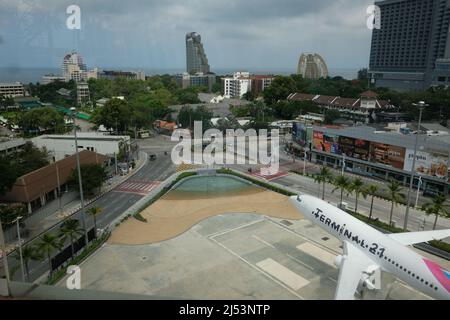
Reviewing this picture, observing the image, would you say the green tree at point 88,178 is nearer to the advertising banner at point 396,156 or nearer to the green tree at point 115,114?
the green tree at point 115,114

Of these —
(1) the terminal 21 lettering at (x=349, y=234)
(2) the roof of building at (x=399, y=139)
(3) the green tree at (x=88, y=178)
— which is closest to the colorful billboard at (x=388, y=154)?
(2) the roof of building at (x=399, y=139)

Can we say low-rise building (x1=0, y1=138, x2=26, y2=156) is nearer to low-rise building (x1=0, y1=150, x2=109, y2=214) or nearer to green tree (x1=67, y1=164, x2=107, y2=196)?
low-rise building (x1=0, y1=150, x2=109, y2=214)

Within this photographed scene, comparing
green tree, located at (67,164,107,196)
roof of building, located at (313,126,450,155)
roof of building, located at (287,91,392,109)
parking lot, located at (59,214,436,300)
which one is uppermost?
roof of building, located at (287,91,392,109)

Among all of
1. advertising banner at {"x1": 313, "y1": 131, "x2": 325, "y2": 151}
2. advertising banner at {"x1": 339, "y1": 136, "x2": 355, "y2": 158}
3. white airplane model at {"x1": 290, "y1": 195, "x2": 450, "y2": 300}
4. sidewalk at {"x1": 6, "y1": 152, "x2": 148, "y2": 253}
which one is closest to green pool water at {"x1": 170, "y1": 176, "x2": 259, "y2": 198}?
sidewalk at {"x1": 6, "y1": 152, "x2": 148, "y2": 253}

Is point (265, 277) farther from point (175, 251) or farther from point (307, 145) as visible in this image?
point (307, 145)

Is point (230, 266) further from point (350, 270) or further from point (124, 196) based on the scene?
point (124, 196)

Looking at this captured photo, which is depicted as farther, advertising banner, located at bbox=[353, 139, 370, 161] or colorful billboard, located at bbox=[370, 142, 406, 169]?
advertising banner, located at bbox=[353, 139, 370, 161]

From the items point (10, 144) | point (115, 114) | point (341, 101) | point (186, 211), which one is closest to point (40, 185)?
point (186, 211)
